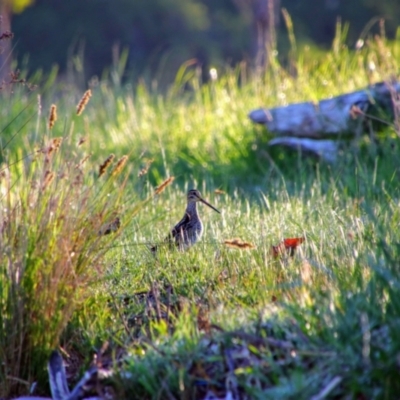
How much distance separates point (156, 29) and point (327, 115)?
2270 centimetres

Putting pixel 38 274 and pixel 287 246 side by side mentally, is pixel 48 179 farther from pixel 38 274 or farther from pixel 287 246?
pixel 287 246

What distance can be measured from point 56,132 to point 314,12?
67.6 feet

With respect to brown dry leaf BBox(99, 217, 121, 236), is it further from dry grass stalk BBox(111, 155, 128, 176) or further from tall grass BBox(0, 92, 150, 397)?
dry grass stalk BBox(111, 155, 128, 176)

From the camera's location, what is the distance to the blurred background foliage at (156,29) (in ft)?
94.7

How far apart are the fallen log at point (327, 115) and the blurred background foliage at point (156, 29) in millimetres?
18892

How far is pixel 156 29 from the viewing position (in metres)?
31.0

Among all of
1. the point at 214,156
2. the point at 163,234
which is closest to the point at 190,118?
the point at 214,156

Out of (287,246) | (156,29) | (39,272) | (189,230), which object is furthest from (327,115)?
(156,29)

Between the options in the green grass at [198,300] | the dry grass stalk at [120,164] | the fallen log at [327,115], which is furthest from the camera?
the fallen log at [327,115]

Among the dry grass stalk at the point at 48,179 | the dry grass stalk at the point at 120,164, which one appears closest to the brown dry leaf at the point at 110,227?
the dry grass stalk at the point at 120,164

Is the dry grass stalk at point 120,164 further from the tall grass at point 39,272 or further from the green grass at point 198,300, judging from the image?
the green grass at point 198,300

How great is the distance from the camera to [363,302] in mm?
3518

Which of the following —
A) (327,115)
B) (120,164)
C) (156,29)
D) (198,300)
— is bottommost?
(198,300)

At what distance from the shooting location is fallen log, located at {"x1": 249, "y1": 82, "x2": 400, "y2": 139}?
8.81 meters
